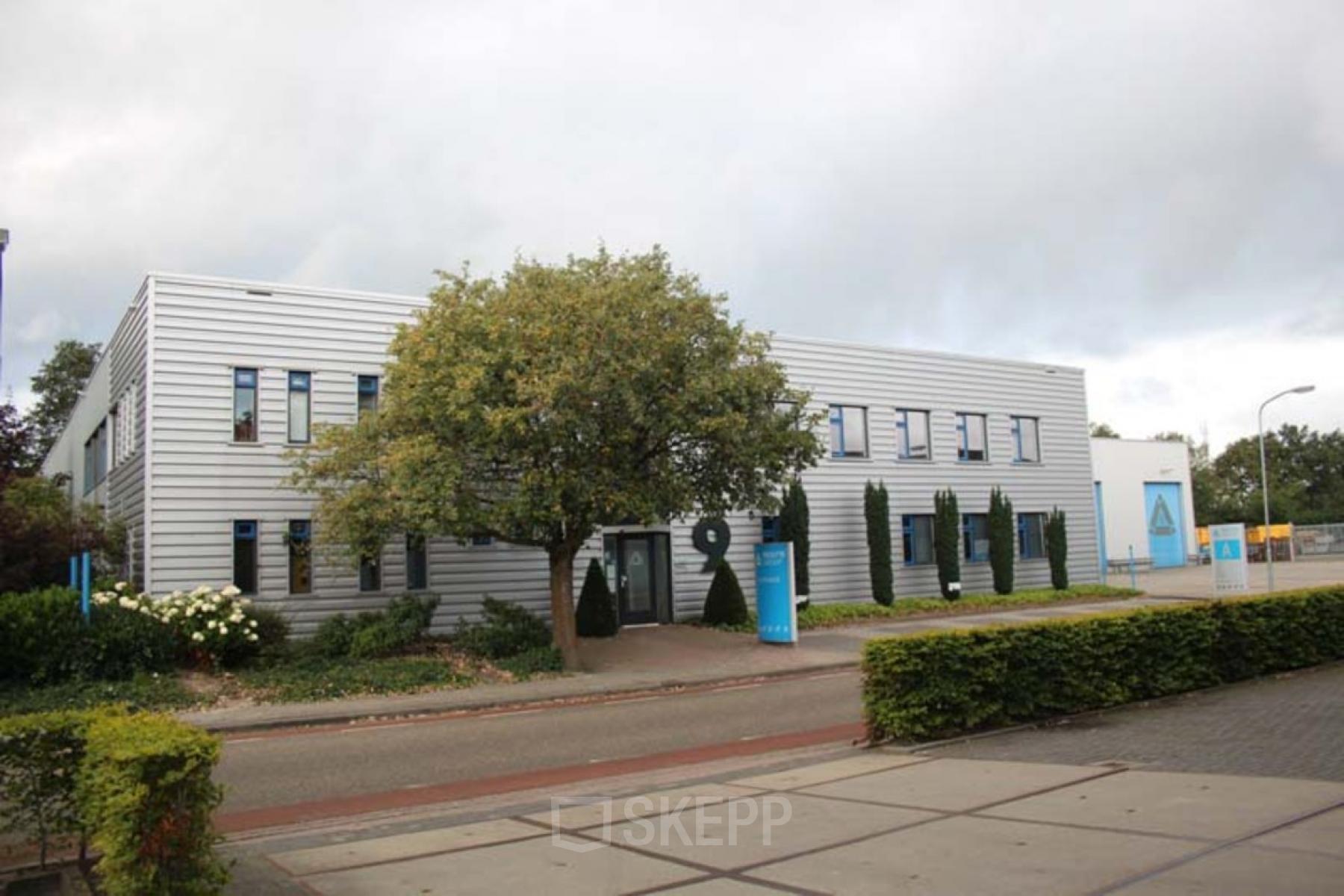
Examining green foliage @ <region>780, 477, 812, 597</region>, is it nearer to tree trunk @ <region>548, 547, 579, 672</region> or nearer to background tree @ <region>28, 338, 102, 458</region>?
tree trunk @ <region>548, 547, 579, 672</region>

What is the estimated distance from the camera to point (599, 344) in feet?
57.9

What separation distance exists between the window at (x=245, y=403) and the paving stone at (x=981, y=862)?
59.5 feet

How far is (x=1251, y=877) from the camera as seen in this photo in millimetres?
5547

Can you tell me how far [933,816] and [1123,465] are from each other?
164 ft

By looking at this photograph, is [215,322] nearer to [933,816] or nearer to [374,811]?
[374,811]

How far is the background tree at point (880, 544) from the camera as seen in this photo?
29.9 metres

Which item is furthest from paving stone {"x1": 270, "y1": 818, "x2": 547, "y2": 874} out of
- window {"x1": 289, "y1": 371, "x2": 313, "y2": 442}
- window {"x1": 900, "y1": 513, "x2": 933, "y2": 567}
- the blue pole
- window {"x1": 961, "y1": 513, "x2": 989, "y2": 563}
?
window {"x1": 961, "y1": 513, "x2": 989, "y2": 563}

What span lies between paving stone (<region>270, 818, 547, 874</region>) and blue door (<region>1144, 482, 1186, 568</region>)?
5166 centimetres

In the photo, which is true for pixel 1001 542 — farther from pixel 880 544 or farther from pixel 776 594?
pixel 776 594

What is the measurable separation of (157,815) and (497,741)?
802 cm

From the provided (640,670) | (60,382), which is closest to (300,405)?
(640,670)

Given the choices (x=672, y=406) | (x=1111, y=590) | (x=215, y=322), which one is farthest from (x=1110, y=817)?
(x=1111, y=590)

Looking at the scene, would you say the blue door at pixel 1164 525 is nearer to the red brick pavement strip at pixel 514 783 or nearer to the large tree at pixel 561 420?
the large tree at pixel 561 420

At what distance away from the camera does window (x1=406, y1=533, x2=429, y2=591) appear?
910 inches
